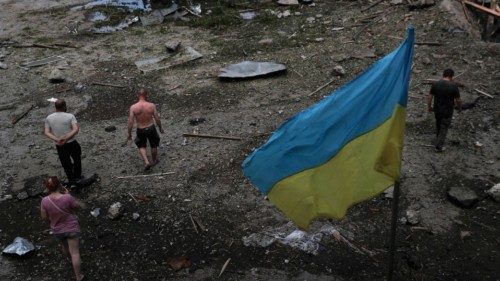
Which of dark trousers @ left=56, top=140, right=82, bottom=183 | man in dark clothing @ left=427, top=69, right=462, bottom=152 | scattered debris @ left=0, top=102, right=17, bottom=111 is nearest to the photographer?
dark trousers @ left=56, top=140, right=82, bottom=183

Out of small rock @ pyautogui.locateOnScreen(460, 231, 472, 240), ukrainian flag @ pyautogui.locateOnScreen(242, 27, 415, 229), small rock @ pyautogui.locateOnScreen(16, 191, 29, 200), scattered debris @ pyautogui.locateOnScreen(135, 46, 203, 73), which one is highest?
ukrainian flag @ pyautogui.locateOnScreen(242, 27, 415, 229)

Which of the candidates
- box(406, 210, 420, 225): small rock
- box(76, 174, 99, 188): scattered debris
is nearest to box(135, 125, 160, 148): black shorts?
box(76, 174, 99, 188): scattered debris

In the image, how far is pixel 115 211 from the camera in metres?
7.72

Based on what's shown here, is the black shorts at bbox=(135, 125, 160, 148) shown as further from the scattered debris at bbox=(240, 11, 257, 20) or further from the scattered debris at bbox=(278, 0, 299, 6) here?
the scattered debris at bbox=(278, 0, 299, 6)

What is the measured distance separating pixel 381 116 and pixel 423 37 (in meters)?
9.50

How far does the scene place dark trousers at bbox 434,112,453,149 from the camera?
8570 mm

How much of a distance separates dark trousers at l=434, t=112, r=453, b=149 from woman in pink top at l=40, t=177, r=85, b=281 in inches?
241

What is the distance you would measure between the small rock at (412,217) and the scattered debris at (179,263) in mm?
3304

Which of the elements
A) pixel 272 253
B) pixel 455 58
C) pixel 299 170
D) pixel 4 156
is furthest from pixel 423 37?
pixel 4 156

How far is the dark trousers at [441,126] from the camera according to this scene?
857 centimetres

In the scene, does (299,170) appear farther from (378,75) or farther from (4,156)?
(4,156)

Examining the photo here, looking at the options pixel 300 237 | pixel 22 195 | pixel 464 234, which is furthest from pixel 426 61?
pixel 22 195

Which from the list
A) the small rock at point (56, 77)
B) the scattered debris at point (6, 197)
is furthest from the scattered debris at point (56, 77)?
the scattered debris at point (6, 197)

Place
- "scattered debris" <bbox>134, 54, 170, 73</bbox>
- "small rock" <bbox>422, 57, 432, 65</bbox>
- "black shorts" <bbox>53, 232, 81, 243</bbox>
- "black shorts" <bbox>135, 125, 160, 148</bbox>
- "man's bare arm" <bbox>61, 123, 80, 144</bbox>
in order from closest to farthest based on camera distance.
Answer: "black shorts" <bbox>53, 232, 81, 243</bbox> → "man's bare arm" <bbox>61, 123, 80, 144</bbox> → "black shorts" <bbox>135, 125, 160, 148</bbox> → "small rock" <bbox>422, 57, 432, 65</bbox> → "scattered debris" <bbox>134, 54, 170, 73</bbox>
